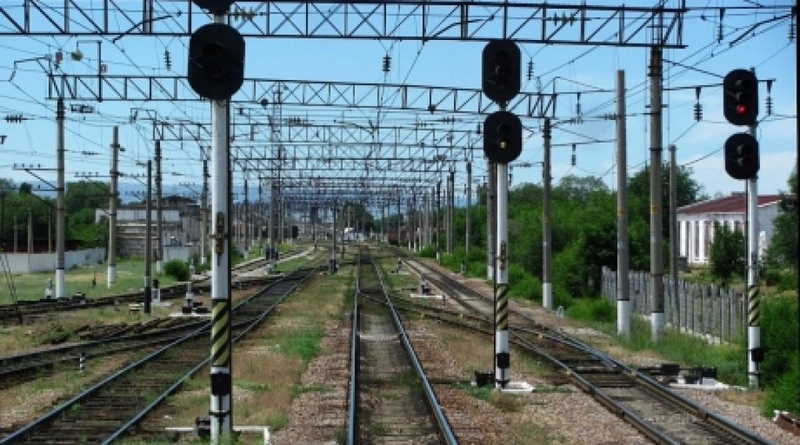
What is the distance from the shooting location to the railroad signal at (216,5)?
13096mm

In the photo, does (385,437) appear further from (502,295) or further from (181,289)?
(181,289)

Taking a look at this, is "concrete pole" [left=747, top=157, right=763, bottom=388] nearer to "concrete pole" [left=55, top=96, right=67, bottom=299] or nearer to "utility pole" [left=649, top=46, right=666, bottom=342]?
"utility pole" [left=649, top=46, right=666, bottom=342]

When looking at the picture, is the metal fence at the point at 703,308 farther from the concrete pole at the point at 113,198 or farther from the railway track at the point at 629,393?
the concrete pole at the point at 113,198

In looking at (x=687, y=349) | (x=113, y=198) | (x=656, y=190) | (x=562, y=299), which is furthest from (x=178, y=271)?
(x=687, y=349)

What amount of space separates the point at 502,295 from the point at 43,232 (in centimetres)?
9716

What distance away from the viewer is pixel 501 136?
57.6ft

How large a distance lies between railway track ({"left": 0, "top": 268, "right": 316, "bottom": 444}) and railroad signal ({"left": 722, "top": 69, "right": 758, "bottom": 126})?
395 inches

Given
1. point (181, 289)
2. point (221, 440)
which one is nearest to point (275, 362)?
point (221, 440)

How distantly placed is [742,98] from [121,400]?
10870 mm

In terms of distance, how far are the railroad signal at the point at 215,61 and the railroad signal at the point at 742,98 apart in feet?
28.4

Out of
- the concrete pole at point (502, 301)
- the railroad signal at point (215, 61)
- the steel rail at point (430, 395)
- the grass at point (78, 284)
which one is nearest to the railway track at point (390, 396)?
the steel rail at point (430, 395)

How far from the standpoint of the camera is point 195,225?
12438 cm

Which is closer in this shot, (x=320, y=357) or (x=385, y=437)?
(x=385, y=437)

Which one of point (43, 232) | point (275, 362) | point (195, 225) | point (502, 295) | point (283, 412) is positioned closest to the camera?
point (283, 412)
